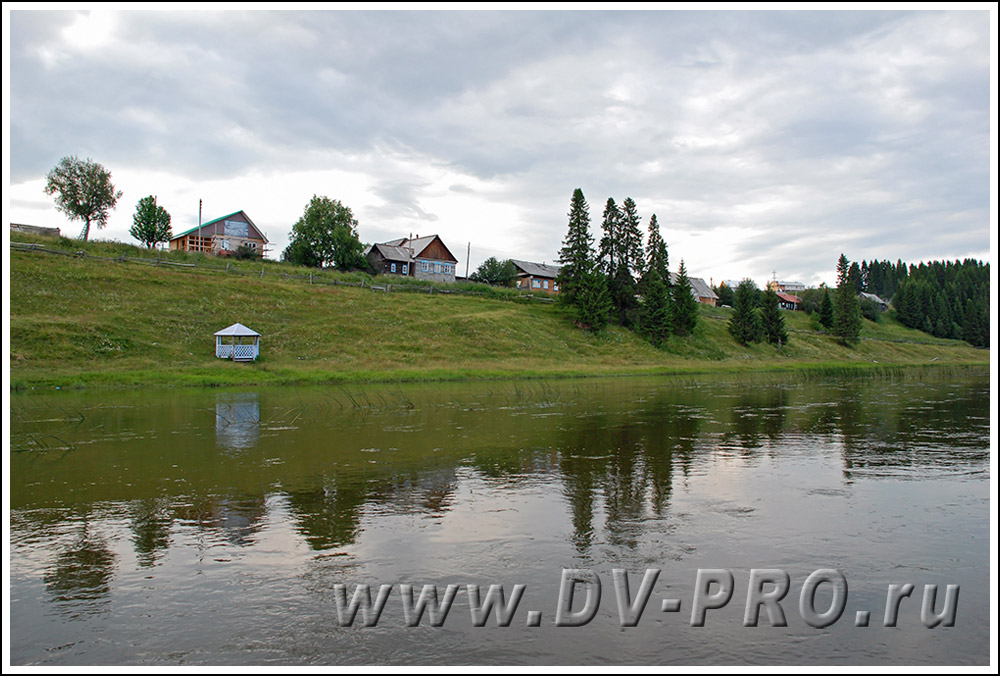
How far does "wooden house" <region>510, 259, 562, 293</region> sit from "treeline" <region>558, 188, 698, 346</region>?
34265 mm

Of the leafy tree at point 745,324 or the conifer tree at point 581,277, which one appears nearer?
the conifer tree at point 581,277

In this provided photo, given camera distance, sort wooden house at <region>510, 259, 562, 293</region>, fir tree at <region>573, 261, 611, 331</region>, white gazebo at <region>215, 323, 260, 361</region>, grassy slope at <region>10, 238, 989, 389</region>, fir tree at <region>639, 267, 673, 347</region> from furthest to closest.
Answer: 1. wooden house at <region>510, 259, 562, 293</region>
2. fir tree at <region>639, 267, 673, 347</region>
3. fir tree at <region>573, 261, 611, 331</region>
4. white gazebo at <region>215, 323, 260, 361</region>
5. grassy slope at <region>10, 238, 989, 389</region>

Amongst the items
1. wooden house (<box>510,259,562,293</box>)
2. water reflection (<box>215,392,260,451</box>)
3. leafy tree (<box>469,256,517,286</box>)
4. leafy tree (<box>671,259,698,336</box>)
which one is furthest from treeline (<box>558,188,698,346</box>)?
water reflection (<box>215,392,260,451</box>)

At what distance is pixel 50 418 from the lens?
20.2 meters

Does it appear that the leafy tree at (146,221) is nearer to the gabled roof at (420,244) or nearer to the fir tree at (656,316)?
the gabled roof at (420,244)

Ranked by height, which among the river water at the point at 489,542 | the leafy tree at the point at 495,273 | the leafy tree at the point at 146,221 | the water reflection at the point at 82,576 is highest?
the leafy tree at the point at 146,221

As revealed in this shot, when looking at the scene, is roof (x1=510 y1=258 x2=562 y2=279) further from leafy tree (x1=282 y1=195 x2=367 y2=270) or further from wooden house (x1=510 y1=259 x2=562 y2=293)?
leafy tree (x1=282 y1=195 x2=367 y2=270)

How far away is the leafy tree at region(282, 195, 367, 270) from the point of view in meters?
85.9

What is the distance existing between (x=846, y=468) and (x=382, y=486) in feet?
29.8

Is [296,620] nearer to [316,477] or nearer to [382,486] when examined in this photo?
[382,486]

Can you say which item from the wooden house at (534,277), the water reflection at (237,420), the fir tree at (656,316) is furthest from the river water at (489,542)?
the wooden house at (534,277)

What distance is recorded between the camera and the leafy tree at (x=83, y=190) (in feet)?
243

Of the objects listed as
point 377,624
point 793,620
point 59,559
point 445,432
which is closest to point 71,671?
point 377,624

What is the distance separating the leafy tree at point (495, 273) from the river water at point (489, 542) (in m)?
76.9
